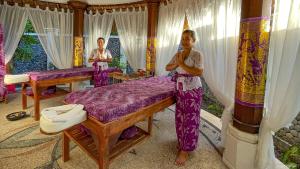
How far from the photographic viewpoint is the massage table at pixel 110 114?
1606 mm

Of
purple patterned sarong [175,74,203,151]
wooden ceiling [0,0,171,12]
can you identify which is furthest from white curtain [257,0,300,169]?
wooden ceiling [0,0,171,12]

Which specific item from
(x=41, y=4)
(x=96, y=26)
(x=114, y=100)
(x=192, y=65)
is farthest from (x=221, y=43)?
(x=41, y=4)

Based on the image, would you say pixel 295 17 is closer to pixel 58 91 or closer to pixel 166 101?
pixel 166 101

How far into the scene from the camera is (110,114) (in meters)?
1.62

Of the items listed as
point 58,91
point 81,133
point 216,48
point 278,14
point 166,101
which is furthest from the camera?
point 58,91

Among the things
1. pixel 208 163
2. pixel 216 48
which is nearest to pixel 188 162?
pixel 208 163

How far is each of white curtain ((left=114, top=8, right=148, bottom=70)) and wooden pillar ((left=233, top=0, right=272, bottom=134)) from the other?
3114mm

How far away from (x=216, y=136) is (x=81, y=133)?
1825 mm

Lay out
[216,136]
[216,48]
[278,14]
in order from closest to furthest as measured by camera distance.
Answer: [278,14] → [216,48] → [216,136]

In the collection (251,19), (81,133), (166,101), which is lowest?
(81,133)

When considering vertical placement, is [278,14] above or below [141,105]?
above

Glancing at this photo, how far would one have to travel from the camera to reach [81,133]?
6.77 ft

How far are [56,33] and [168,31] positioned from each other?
2880mm

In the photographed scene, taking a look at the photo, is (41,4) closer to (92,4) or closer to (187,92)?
(92,4)
